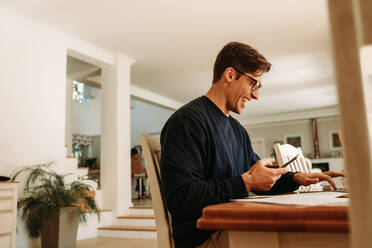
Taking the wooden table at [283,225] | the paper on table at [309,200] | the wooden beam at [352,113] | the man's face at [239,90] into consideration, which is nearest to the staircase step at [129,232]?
the man's face at [239,90]

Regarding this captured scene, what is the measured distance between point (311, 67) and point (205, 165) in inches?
254

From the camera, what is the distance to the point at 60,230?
379 centimetres

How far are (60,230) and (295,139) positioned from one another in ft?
32.7

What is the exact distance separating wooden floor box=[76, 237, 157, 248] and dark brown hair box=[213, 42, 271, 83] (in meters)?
3.33

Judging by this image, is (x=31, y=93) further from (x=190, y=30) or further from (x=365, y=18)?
(x=365, y=18)

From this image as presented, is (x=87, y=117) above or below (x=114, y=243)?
above

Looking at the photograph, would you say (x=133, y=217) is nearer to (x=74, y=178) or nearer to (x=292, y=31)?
(x=74, y=178)

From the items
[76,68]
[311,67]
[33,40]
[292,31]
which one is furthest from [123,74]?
[311,67]

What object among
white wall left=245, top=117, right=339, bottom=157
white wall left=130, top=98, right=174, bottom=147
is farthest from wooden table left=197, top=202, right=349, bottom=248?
white wall left=130, top=98, right=174, bottom=147

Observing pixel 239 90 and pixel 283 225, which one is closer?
pixel 283 225

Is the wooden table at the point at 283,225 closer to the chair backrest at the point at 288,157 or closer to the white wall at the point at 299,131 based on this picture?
the chair backrest at the point at 288,157

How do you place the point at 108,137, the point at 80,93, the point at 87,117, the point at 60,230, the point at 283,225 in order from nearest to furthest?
the point at 283,225 < the point at 60,230 < the point at 108,137 < the point at 80,93 < the point at 87,117

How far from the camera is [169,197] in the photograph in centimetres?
96

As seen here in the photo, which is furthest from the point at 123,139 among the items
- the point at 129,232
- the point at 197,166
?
the point at 197,166
